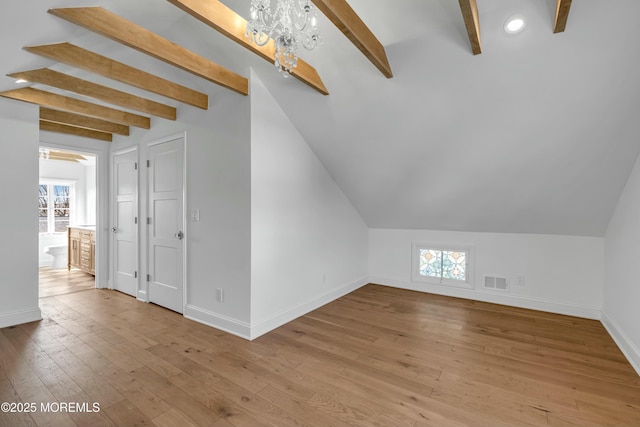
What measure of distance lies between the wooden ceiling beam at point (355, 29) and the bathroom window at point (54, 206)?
7859mm

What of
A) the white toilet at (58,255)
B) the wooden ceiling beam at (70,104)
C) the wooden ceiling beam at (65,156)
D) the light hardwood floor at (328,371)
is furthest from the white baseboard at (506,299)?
the wooden ceiling beam at (65,156)

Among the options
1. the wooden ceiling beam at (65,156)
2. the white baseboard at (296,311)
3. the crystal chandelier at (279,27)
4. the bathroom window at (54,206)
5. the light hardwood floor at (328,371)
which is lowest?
the light hardwood floor at (328,371)

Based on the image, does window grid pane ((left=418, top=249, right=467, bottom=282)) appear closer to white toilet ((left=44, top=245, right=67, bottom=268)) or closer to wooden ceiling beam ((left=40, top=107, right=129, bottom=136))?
wooden ceiling beam ((left=40, top=107, right=129, bottom=136))

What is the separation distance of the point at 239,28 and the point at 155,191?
2.46 metres

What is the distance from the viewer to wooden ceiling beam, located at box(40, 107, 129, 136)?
137 inches

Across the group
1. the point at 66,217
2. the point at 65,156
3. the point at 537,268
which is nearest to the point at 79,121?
the point at 65,156

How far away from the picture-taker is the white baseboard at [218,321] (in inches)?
109

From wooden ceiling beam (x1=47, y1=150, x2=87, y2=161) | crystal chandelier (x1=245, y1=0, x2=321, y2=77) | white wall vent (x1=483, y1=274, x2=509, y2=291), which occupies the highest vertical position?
wooden ceiling beam (x1=47, y1=150, x2=87, y2=161)

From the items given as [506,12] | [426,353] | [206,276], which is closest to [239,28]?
[506,12]

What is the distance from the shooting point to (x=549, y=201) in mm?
3082

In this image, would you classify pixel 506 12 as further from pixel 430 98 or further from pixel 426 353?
pixel 426 353

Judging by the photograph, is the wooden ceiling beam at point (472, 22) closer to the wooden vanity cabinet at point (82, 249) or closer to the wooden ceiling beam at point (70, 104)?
the wooden ceiling beam at point (70, 104)

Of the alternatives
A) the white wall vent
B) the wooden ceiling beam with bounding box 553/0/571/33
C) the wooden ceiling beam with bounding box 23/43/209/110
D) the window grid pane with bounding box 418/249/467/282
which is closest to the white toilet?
the wooden ceiling beam with bounding box 23/43/209/110

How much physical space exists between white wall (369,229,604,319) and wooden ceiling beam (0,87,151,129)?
410 cm
